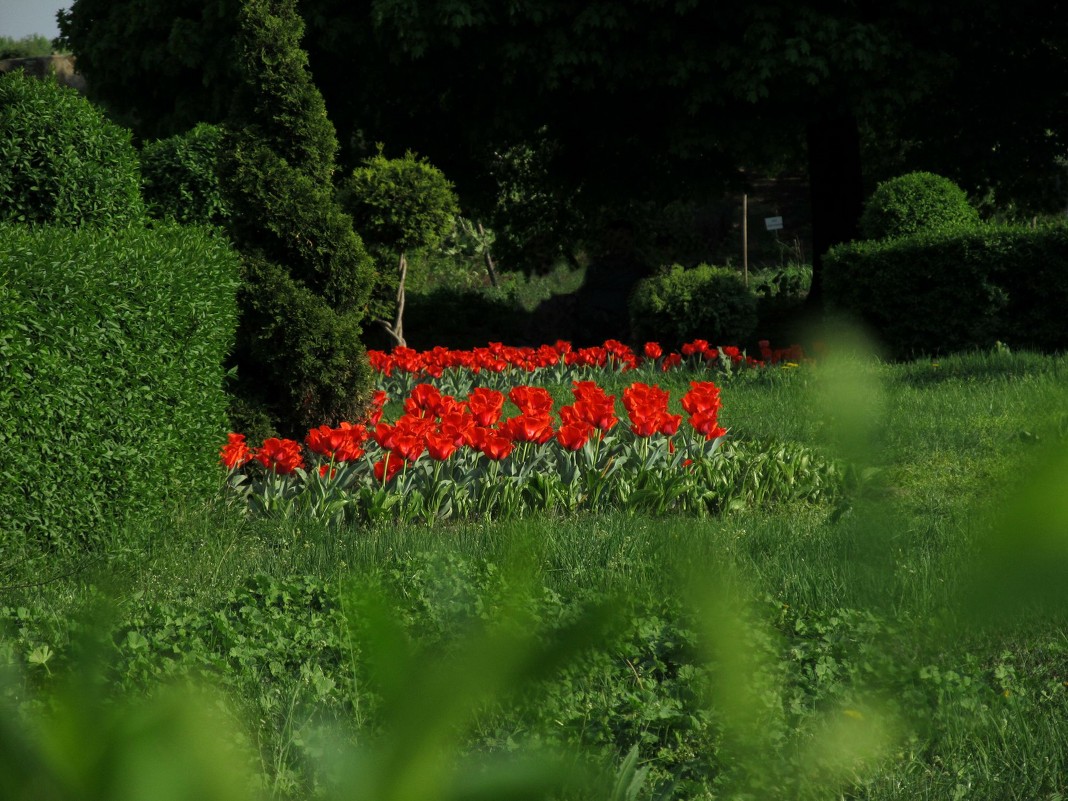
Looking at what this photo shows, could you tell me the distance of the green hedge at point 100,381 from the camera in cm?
463

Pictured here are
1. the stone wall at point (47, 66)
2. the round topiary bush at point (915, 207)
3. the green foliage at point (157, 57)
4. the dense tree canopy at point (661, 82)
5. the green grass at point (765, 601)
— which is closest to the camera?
the green grass at point (765, 601)

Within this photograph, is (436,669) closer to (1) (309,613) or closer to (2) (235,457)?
(1) (309,613)

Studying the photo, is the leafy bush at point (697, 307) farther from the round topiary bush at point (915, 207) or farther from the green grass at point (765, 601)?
the green grass at point (765, 601)

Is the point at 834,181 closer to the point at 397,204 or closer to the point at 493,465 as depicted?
the point at 397,204

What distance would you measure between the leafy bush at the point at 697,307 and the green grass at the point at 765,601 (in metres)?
3.82

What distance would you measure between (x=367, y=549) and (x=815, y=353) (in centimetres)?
428

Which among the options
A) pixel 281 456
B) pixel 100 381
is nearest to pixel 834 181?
pixel 281 456

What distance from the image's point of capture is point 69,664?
456mm

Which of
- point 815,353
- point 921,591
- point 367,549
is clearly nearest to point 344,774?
point 921,591

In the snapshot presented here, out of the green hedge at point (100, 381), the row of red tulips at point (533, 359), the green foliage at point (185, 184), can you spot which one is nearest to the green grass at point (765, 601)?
the green hedge at point (100, 381)

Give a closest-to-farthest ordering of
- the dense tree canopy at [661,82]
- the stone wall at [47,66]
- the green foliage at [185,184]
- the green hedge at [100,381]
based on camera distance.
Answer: the green hedge at [100,381] → the green foliage at [185,184] → the dense tree canopy at [661,82] → the stone wall at [47,66]

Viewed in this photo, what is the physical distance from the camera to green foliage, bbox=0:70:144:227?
644 centimetres

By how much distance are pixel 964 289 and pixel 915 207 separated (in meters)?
1.85

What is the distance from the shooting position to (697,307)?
13.5 m
